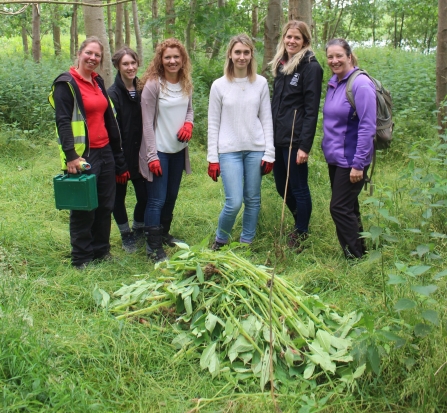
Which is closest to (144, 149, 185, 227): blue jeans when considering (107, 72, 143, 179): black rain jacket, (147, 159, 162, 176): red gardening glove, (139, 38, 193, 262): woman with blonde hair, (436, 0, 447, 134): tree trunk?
(139, 38, 193, 262): woman with blonde hair

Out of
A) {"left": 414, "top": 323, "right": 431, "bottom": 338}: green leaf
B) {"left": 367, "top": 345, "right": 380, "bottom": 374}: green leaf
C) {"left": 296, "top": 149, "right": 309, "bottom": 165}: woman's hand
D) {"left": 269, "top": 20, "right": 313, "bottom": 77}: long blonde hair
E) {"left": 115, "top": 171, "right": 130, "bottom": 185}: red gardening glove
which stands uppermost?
{"left": 269, "top": 20, "right": 313, "bottom": 77}: long blonde hair

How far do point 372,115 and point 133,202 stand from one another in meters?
3.63

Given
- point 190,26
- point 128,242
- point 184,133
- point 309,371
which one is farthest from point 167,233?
point 190,26

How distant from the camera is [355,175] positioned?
4.14 meters

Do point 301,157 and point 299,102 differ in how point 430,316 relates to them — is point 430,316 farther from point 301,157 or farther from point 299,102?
point 299,102

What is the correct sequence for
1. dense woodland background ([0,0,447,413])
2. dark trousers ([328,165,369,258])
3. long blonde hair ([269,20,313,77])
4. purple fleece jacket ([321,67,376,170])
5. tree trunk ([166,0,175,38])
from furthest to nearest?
tree trunk ([166,0,175,38]) < long blonde hair ([269,20,313,77]) < dark trousers ([328,165,369,258]) < purple fleece jacket ([321,67,376,170]) < dense woodland background ([0,0,447,413])

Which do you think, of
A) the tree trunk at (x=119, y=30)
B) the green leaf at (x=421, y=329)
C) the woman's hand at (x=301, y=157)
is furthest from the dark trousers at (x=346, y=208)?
the tree trunk at (x=119, y=30)

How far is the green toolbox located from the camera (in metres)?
4.05

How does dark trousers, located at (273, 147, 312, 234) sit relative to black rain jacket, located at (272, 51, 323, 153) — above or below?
below

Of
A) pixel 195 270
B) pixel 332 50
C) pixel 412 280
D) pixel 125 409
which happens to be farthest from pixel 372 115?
pixel 125 409

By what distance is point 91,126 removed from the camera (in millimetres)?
4223

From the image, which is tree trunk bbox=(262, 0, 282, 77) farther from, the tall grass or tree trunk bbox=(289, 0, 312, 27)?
the tall grass

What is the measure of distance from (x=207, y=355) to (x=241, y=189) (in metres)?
2.07

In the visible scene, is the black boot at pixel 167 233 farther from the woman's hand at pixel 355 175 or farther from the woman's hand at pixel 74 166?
the woman's hand at pixel 355 175
